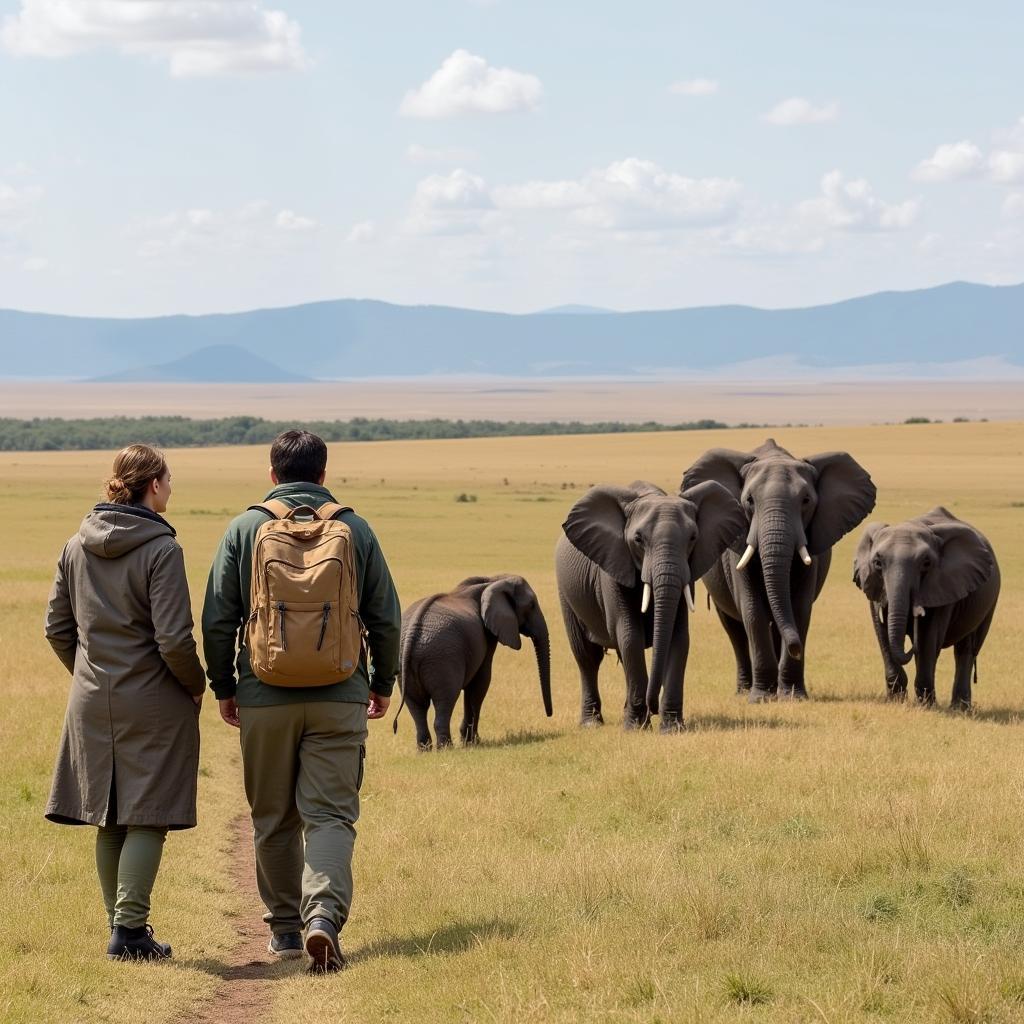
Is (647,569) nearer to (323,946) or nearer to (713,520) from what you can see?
(713,520)

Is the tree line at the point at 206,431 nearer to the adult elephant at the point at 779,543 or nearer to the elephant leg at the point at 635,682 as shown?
the adult elephant at the point at 779,543

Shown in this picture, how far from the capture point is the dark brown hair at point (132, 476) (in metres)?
8.70

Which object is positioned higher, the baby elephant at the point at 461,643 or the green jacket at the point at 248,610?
the green jacket at the point at 248,610

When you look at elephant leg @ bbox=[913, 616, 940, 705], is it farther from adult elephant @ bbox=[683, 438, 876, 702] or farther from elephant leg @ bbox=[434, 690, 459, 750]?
elephant leg @ bbox=[434, 690, 459, 750]

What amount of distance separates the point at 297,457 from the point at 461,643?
8.08m

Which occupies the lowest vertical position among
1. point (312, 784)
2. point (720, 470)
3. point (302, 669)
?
point (312, 784)

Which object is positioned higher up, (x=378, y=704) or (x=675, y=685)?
(x=378, y=704)

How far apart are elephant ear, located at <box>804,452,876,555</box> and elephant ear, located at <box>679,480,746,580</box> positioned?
288 centimetres

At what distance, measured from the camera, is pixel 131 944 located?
876 centimetres

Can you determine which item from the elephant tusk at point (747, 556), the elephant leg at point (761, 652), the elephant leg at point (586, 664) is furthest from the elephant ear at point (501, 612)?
the elephant leg at point (761, 652)

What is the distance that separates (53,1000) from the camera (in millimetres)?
7934

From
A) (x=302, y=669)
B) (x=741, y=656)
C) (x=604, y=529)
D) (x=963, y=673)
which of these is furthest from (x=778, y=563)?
(x=302, y=669)

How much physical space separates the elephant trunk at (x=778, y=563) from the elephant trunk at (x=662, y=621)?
106 inches

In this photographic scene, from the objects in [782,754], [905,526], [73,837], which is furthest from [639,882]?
[905,526]
